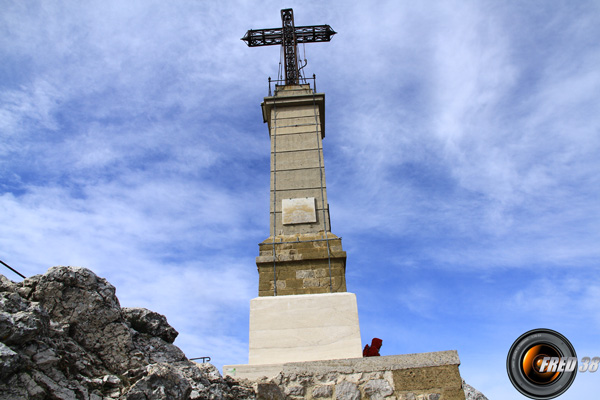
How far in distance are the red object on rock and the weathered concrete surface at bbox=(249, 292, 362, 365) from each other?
0.10 metres

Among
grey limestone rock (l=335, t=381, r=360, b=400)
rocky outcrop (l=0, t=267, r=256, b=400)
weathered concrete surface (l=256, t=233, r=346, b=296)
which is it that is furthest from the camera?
weathered concrete surface (l=256, t=233, r=346, b=296)

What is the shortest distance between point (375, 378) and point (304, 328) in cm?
153

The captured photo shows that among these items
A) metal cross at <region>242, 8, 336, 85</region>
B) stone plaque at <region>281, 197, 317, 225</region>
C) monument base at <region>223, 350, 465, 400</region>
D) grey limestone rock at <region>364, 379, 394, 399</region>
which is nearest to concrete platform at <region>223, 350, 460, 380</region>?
monument base at <region>223, 350, 465, 400</region>

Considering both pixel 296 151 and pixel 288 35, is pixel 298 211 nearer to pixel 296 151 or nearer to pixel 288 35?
pixel 296 151

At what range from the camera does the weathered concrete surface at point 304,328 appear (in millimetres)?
5281

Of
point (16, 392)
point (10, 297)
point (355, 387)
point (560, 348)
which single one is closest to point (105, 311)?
point (10, 297)

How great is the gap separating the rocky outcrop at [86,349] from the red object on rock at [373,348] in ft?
6.45

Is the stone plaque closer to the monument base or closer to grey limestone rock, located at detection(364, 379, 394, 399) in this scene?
the monument base

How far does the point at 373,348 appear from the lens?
17.4ft

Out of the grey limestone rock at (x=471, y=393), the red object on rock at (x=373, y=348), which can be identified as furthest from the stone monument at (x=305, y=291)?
the grey limestone rock at (x=471, y=393)

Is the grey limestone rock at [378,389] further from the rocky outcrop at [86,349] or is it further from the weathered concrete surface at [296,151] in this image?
the weathered concrete surface at [296,151]

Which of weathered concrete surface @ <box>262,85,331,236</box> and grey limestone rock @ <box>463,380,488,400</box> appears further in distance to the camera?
weathered concrete surface @ <box>262,85,331,236</box>

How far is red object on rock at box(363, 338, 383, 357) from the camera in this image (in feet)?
17.1

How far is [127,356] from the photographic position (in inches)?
126
